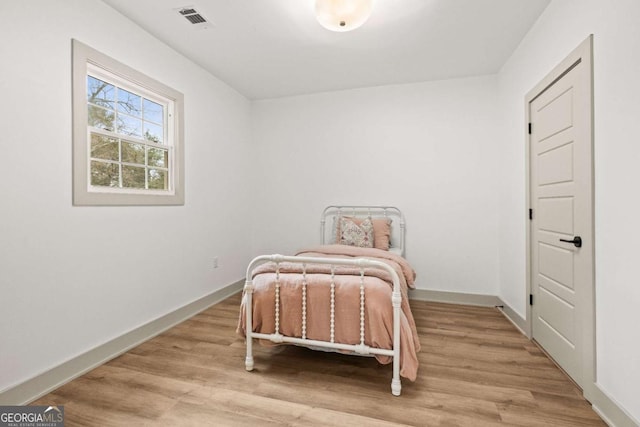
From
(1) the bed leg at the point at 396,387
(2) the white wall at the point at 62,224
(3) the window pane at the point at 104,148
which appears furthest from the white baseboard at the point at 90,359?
(1) the bed leg at the point at 396,387

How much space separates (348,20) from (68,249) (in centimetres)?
233

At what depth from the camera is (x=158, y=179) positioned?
2.88m

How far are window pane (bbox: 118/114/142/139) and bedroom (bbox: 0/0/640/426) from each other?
1.46ft

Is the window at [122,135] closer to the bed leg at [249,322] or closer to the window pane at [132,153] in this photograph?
the window pane at [132,153]

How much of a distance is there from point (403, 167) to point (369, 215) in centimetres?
71

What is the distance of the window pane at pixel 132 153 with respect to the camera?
8.27 feet

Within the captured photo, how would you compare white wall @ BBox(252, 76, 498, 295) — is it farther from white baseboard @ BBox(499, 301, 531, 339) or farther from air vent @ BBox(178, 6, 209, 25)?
air vent @ BBox(178, 6, 209, 25)

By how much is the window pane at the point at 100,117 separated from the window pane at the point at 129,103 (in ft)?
0.41

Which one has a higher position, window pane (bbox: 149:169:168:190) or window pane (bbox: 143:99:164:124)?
window pane (bbox: 143:99:164:124)

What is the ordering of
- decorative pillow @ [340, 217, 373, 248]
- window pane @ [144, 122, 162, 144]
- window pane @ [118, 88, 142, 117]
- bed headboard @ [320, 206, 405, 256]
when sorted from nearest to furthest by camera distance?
window pane @ [118, 88, 142, 117] < window pane @ [144, 122, 162, 144] < decorative pillow @ [340, 217, 373, 248] < bed headboard @ [320, 206, 405, 256]

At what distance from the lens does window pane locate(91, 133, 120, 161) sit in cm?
226

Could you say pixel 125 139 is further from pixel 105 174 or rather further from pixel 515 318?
pixel 515 318

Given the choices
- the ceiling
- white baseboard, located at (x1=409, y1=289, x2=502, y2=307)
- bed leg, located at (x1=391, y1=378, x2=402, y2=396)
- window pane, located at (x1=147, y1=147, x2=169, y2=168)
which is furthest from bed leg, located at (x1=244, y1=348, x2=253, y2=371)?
the ceiling

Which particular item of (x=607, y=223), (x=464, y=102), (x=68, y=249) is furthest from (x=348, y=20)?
(x=68, y=249)
